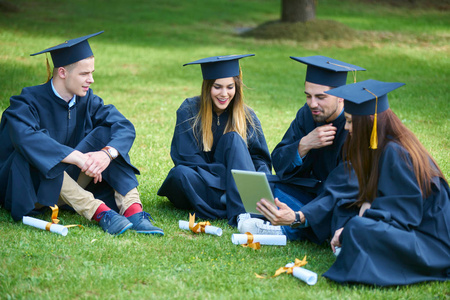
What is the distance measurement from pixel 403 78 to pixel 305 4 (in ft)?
23.7

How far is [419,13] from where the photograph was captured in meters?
25.7

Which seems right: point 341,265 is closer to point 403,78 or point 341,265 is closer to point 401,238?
point 401,238

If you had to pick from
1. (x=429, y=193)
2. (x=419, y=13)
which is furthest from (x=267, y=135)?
(x=419, y=13)

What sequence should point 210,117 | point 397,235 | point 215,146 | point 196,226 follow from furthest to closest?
1. point 215,146
2. point 210,117
3. point 196,226
4. point 397,235

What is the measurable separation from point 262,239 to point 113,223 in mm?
1319

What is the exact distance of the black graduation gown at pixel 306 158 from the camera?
16.9 feet

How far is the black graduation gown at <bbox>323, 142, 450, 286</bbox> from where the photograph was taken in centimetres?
389

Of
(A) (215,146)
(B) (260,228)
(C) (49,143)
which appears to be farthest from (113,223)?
(A) (215,146)

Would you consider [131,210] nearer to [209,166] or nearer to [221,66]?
[209,166]

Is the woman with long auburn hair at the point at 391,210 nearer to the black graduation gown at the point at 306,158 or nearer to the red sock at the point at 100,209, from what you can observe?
the black graduation gown at the point at 306,158

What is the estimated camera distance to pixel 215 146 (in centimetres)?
595

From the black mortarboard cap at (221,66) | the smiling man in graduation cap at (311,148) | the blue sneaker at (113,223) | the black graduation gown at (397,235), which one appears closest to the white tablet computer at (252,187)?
the smiling man in graduation cap at (311,148)

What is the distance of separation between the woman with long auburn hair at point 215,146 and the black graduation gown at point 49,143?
522 mm

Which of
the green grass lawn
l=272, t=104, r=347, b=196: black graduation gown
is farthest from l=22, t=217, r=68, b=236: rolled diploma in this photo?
l=272, t=104, r=347, b=196: black graduation gown
